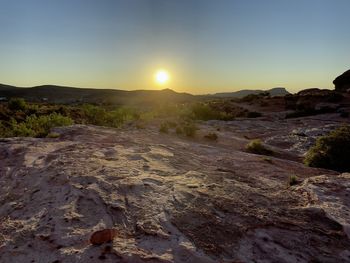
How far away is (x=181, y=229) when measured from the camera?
4656mm

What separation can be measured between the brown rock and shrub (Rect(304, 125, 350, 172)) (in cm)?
764

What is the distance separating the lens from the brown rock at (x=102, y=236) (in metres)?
4.29

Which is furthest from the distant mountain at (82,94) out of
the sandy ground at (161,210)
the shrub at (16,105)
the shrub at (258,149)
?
the sandy ground at (161,210)

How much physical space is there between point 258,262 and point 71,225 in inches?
101

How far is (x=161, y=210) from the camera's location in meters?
5.15

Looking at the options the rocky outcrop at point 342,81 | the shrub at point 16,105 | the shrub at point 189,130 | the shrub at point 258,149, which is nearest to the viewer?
the shrub at point 258,149

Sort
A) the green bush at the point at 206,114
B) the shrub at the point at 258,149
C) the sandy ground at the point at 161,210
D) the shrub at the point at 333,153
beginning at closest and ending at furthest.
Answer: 1. the sandy ground at the point at 161,210
2. the shrub at the point at 333,153
3. the shrub at the point at 258,149
4. the green bush at the point at 206,114

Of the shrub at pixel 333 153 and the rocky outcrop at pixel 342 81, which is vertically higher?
the rocky outcrop at pixel 342 81

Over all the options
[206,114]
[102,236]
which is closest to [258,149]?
[102,236]

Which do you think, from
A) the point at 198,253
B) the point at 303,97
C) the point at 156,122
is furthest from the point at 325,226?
the point at 303,97

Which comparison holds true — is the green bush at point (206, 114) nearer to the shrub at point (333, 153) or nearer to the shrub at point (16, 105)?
the shrub at point (333, 153)

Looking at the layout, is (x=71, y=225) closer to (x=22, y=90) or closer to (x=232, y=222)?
(x=232, y=222)

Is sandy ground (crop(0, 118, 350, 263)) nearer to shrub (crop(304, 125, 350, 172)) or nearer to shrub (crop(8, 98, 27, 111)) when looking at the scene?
shrub (crop(304, 125, 350, 172))

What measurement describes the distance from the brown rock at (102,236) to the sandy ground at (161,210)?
70 millimetres
